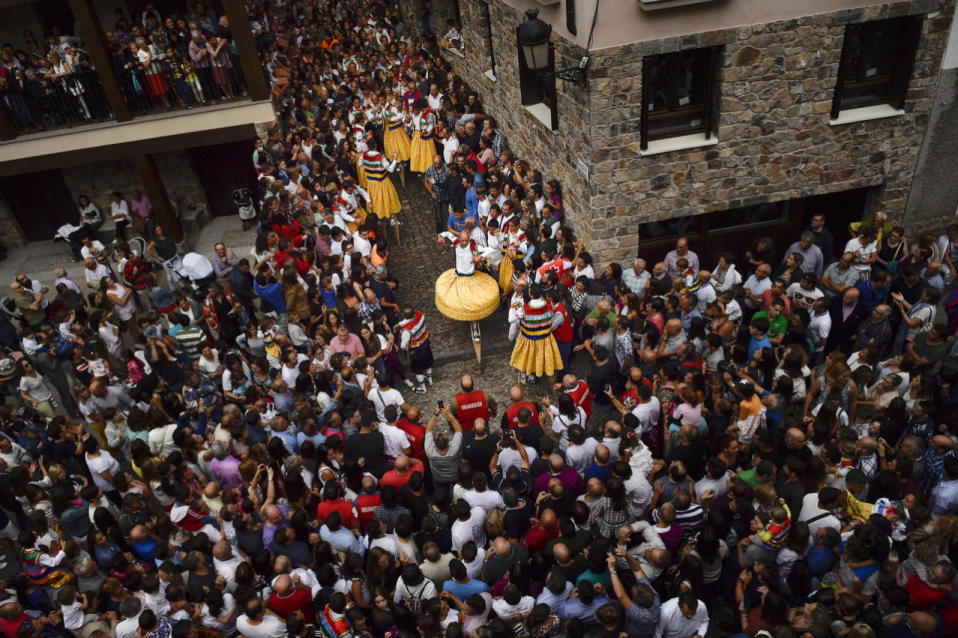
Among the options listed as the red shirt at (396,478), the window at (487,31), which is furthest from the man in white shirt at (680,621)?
the window at (487,31)

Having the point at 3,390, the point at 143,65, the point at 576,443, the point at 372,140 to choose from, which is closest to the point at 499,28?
the point at 372,140

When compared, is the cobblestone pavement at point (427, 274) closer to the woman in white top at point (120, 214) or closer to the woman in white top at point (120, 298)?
the woman in white top at point (120, 298)

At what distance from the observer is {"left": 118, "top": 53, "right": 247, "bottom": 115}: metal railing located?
1357 centimetres

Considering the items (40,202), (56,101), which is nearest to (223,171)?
(56,101)

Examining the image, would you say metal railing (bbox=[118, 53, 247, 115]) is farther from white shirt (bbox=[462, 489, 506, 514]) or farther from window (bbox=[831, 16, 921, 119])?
window (bbox=[831, 16, 921, 119])

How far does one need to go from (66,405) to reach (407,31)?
575 inches

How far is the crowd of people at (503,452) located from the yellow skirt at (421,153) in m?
3.44

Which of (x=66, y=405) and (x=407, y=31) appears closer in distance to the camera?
(x=66, y=405)

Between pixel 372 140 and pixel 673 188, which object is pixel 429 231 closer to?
pixel 372 140

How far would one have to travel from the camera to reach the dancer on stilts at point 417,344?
31.2 feet

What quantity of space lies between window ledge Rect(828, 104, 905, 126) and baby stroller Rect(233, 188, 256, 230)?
11.7 m

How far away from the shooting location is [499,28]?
43.6 feet

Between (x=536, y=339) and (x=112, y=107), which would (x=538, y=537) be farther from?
(x=112, y=107)

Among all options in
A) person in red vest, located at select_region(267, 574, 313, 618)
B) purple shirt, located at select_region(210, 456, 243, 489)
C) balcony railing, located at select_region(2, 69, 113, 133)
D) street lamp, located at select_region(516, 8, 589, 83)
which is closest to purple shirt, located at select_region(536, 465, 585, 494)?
person in red vest, located at select_region(267, 574, 313, 618)
